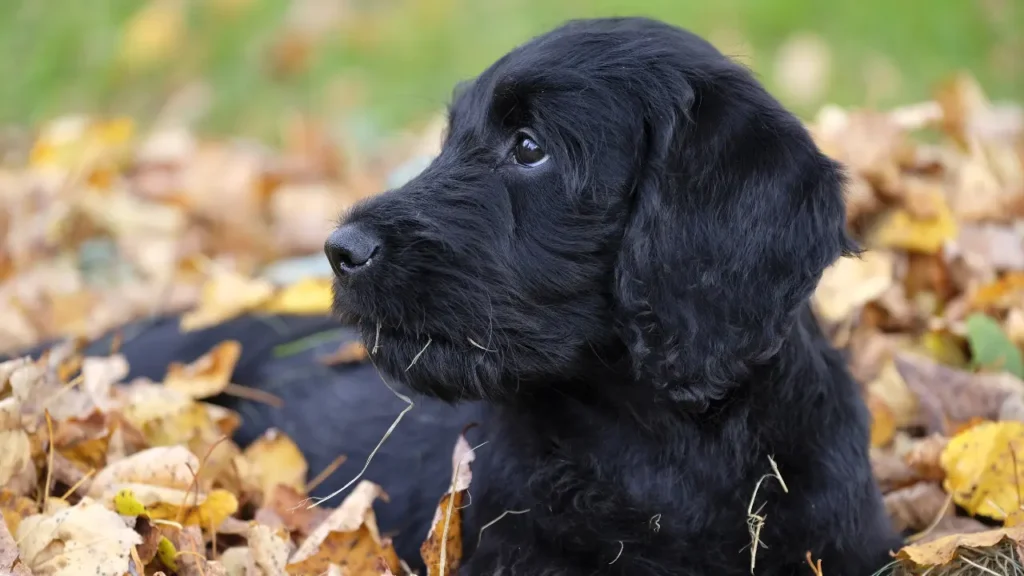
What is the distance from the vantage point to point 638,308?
253 centimetres

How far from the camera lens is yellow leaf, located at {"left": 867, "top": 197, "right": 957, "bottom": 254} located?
4.28 meters

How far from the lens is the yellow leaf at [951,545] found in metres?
2.54

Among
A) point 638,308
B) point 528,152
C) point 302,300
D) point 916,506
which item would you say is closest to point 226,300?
point 302,300

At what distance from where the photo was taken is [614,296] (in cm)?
261

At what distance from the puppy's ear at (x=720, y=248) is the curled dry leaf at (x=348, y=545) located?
2.84 ft

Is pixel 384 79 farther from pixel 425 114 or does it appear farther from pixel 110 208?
pixel 110 208

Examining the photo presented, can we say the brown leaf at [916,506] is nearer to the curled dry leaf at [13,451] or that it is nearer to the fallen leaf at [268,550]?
the fallen leaf at [268,550]

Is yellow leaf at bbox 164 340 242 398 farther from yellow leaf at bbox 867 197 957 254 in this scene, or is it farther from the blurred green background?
the blurred green background

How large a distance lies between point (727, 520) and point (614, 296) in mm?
626

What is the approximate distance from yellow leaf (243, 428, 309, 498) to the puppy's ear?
1335mm

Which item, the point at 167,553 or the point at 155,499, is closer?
the point at 167,553

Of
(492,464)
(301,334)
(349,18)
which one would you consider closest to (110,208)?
(301,334)

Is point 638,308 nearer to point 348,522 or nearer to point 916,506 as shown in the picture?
point 348,522

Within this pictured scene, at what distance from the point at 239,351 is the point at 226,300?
0.42 m
